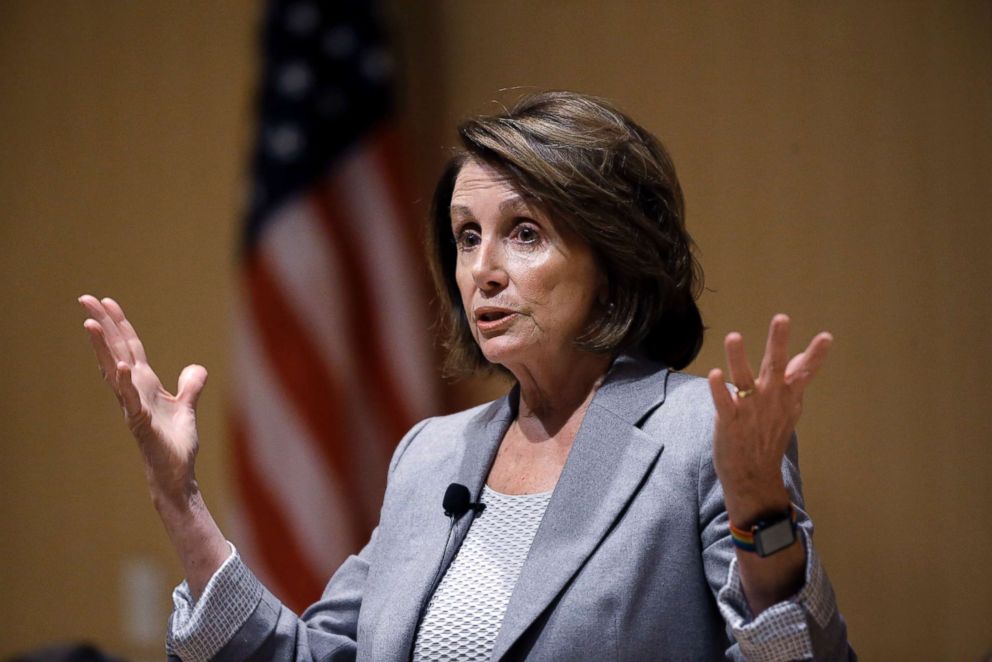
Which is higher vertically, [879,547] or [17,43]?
[17,43]

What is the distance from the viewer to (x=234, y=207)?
4.20m

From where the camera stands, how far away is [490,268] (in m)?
1.92

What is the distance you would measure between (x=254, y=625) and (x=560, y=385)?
0.66 m

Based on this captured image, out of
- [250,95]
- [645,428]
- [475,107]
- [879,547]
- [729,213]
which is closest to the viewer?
[645,428]

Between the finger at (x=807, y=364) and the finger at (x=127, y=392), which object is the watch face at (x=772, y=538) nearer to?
the finger at (x=807, y=364)

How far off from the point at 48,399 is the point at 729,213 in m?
2.65

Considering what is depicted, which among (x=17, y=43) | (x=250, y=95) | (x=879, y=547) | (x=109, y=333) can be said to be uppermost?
(x=17, y=43)

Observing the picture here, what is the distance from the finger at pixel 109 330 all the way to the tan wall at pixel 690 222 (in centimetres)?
184

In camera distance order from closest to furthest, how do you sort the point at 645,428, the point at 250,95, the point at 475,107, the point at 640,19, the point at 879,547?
the point at 645,428 < the point at 879,547 < the point at 640,19 < the point at 475,107 < the point at 250,95

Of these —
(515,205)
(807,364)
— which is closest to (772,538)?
(807,364)

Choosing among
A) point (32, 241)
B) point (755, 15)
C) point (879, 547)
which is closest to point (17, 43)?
point (32, 241)

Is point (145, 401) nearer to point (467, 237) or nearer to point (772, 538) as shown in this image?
point (467, 237)

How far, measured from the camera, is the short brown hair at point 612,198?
6.22ft

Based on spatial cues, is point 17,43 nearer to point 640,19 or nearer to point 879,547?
point 640,19
